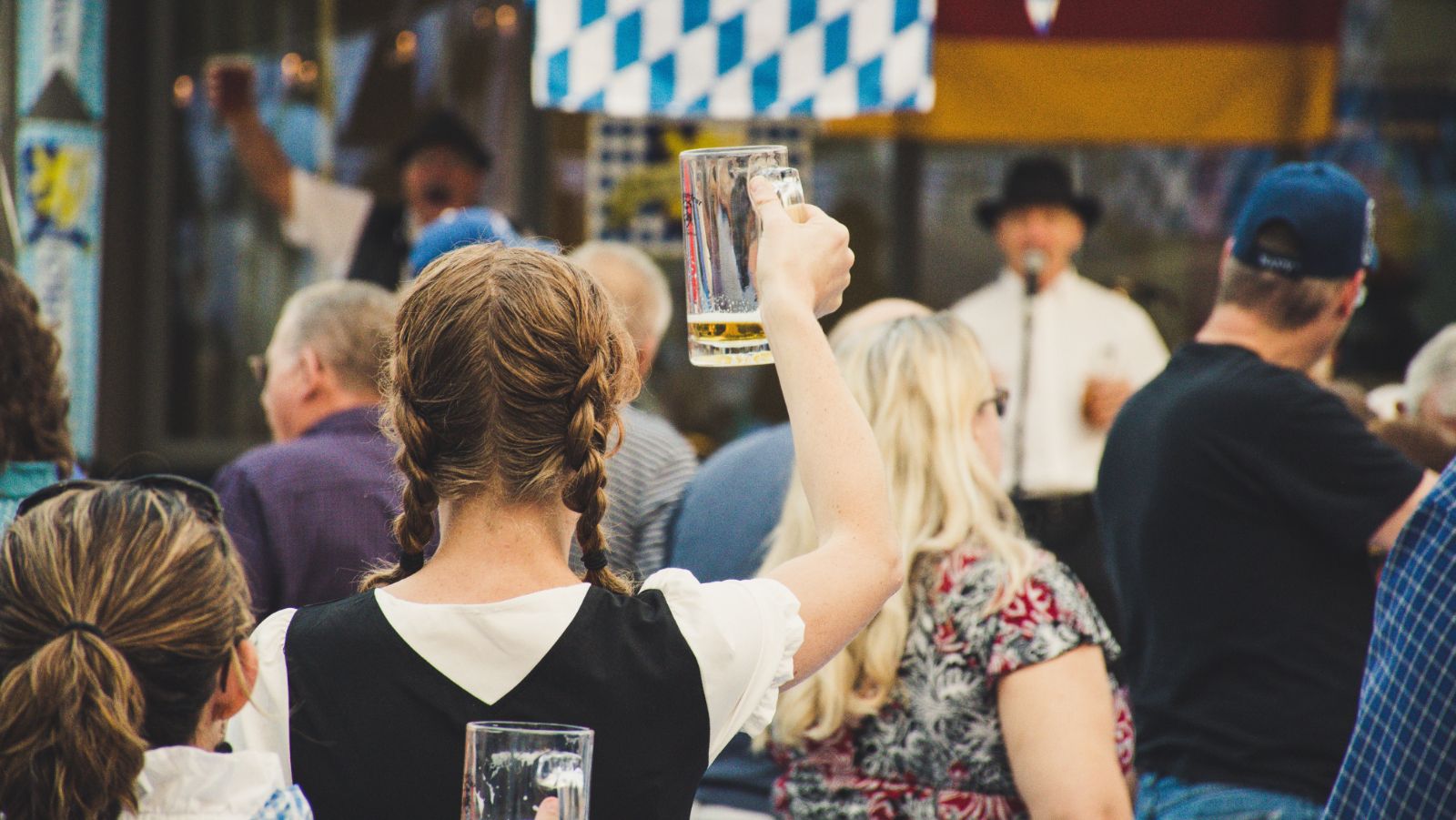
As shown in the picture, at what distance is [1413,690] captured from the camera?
6.27 feet

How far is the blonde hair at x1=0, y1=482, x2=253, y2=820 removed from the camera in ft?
5.09

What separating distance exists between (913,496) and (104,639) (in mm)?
1615

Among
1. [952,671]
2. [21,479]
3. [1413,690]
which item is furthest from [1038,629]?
[21,479]

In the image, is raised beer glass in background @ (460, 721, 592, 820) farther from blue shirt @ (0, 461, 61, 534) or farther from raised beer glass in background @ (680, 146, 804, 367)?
blue shirt @ (0, 461, 61, 534)

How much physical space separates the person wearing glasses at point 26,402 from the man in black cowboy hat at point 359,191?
3243 millimetres

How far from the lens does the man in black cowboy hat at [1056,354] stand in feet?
20.4

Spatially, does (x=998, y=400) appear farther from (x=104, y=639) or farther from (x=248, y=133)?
(x=248, y=133)

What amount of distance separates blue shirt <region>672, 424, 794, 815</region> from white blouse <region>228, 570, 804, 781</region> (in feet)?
5.57

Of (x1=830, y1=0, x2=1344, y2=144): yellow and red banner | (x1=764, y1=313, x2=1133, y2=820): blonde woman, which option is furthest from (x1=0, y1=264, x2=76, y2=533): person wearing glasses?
(x1=830, y1=0, x2=1344, y2=144): yellow and red banner

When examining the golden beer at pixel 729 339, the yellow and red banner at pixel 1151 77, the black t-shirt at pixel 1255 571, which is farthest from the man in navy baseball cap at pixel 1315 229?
the yellow and red banner at pixel 1151 77

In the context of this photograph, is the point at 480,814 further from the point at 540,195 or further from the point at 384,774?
the point at 540,195

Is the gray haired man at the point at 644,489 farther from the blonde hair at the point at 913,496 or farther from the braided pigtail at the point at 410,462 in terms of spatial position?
the braided pigtail at the point at 410,462

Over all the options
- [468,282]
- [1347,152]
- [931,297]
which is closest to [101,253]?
[931,297]

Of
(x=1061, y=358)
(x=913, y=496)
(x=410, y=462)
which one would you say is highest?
(x=410, y=462)
